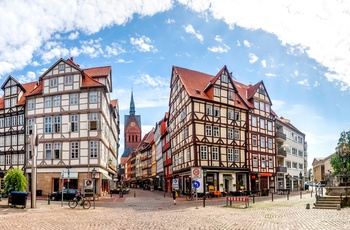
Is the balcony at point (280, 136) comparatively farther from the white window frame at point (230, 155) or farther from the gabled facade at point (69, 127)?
the gabled facade at point (69, 127)

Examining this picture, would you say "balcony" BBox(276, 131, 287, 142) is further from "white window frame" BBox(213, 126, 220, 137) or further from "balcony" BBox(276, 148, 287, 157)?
"white window frame" BBox(213, 126, 220, 137)

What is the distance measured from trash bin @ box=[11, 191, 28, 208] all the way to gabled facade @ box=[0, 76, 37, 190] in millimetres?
27043

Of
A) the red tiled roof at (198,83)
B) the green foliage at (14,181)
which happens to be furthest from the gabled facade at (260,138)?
the green foliage at (14,181)

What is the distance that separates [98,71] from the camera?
5381cm

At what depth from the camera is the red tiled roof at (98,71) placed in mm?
52181

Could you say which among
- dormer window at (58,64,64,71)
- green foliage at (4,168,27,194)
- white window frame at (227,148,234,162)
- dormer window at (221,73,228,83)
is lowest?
green foliage at (4,168,27,194)

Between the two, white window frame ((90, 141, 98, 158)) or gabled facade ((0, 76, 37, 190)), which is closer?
white window frame ((90, 141, 98, 158))

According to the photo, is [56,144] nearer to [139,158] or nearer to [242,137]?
[242,137]

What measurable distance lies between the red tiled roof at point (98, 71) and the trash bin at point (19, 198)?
82.8 feet

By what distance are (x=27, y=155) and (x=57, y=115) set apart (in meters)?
7.85

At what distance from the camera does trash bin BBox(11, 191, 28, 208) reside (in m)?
28.5

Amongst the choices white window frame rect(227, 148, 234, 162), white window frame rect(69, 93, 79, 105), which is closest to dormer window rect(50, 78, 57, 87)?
white window frame rect(69, 93, 79, 105)

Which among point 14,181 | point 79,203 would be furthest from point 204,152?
point 14,181

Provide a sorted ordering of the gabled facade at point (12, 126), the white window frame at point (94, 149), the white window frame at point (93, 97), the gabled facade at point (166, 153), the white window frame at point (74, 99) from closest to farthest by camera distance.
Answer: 1. the white window frame at point (94, 149)
2. the white window frame at point (93, 97)
3. the white window frame at point (74, 99)
4. the gabled facade at point (12, 126)
5. the gabled facade at point (166, 153)
